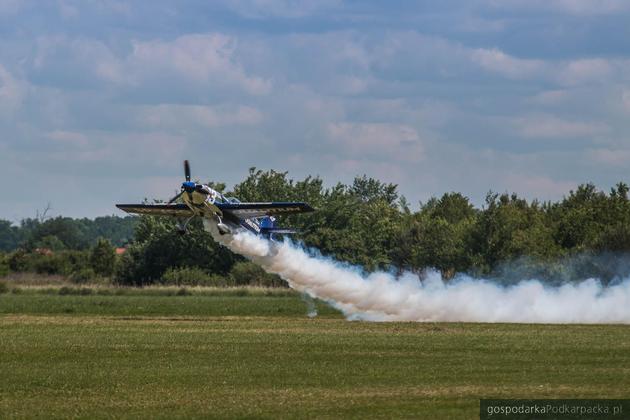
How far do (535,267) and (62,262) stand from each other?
56274 millimetres

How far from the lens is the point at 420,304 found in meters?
51.9

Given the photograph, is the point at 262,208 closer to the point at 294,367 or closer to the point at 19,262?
the point at 294,367

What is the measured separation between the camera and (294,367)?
29.7 metres

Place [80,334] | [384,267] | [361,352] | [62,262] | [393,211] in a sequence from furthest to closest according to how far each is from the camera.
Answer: [393,211]
[62,262]
[384,267]
[80,334]
[361,352]

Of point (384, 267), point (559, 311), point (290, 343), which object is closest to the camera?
point (290, 343)

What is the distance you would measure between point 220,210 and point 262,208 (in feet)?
6.65

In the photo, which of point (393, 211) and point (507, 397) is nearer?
point (507, 397)

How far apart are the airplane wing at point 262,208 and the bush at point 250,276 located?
3529cm

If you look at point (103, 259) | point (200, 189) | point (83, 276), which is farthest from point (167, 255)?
point (200, 189)

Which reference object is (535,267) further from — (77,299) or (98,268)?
(98,268)

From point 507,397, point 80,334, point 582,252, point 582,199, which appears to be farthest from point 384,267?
point 507,397

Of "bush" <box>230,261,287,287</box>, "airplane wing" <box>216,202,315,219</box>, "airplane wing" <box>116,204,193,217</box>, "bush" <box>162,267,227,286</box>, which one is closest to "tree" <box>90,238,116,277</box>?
"bush" <box>162,267,227,286</box>

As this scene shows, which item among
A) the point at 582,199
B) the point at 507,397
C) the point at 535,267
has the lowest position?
the point at 507,397

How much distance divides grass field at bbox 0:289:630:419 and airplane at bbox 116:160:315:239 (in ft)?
16.6
